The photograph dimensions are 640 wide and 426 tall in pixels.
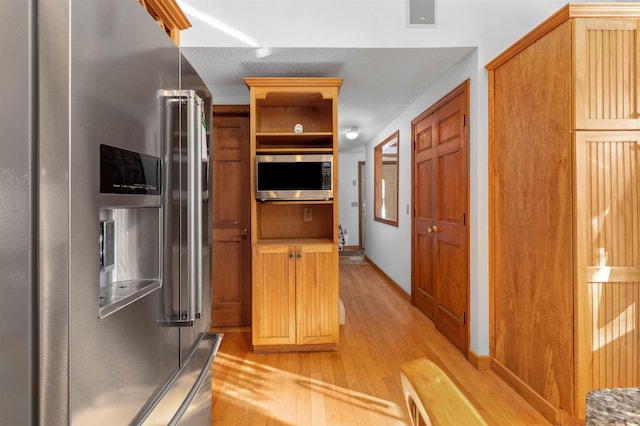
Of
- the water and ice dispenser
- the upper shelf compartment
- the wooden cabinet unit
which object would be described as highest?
the upper shelf compartment

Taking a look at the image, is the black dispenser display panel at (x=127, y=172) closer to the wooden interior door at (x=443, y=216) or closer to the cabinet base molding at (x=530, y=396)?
the cabinet base molding at (x=530, y=396)

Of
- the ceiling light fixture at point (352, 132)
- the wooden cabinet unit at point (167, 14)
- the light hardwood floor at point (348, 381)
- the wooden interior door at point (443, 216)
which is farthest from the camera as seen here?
the ceiling light fixture at point (352, 132)

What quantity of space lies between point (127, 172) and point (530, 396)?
2.46 meters

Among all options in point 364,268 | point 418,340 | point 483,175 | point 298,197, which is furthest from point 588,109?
point 364,268

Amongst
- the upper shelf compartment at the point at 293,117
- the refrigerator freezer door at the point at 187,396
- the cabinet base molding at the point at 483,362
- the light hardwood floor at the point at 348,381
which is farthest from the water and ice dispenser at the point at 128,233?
the upper shelf compartment at the point at 293,117

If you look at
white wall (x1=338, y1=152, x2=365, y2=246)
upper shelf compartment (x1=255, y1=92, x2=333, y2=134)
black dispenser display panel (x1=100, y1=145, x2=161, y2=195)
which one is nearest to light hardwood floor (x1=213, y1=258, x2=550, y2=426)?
black dispenser display panel (x1=100, y1=145, x2=161, y2=195)

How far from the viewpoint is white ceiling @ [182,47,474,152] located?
2.68 m

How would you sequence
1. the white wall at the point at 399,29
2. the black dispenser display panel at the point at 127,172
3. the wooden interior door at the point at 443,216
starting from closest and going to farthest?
the black dispenser display panel at the point at 127,172, the white wall at the point at 399,29, the wooden interior door at the point at 443,216

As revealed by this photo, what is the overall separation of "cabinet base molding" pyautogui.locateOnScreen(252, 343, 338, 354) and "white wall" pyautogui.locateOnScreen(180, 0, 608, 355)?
1.11 m

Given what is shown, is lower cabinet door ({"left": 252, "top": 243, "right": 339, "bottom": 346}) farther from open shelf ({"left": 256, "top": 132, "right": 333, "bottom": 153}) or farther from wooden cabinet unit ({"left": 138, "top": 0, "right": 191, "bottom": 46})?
wooden cabinet unit ({"left": 138, "top": 0, "right": 191, "bottom": 46})

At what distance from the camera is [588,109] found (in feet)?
5.99

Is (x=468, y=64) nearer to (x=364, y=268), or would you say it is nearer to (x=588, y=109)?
(x=588, y=109)

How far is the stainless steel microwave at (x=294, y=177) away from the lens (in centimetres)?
293

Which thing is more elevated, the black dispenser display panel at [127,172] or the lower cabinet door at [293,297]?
the black dispenser display panel at [127,172]
